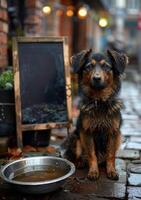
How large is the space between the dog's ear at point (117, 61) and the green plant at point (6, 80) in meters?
1.57

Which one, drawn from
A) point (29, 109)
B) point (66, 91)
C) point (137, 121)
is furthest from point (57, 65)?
point (137, 121)

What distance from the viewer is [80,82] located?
4512 millimetres

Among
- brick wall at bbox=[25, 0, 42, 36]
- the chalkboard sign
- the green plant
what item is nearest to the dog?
the chalkboard sign

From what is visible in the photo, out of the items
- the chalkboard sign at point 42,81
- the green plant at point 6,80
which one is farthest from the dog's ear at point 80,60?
the green plant at point 6,80

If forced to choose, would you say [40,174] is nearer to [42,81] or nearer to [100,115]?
[100,115]

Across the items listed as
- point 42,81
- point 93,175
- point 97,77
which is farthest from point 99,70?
point 42,81

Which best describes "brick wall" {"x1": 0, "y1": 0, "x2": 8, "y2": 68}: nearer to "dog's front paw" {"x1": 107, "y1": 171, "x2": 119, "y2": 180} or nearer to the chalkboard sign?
the chalkboard sign

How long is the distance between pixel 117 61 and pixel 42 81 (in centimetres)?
148

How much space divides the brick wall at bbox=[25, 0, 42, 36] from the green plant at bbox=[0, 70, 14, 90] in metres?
2.36

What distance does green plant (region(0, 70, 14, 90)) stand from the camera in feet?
16.7

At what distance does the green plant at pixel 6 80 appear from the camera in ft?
16.7

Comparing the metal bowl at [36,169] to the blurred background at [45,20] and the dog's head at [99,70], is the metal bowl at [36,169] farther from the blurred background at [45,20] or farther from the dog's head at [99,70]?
the blurred background at [45,20]

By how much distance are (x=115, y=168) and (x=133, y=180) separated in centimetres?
38

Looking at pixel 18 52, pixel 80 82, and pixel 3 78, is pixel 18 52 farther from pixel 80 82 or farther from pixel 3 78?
pixel 80 82
